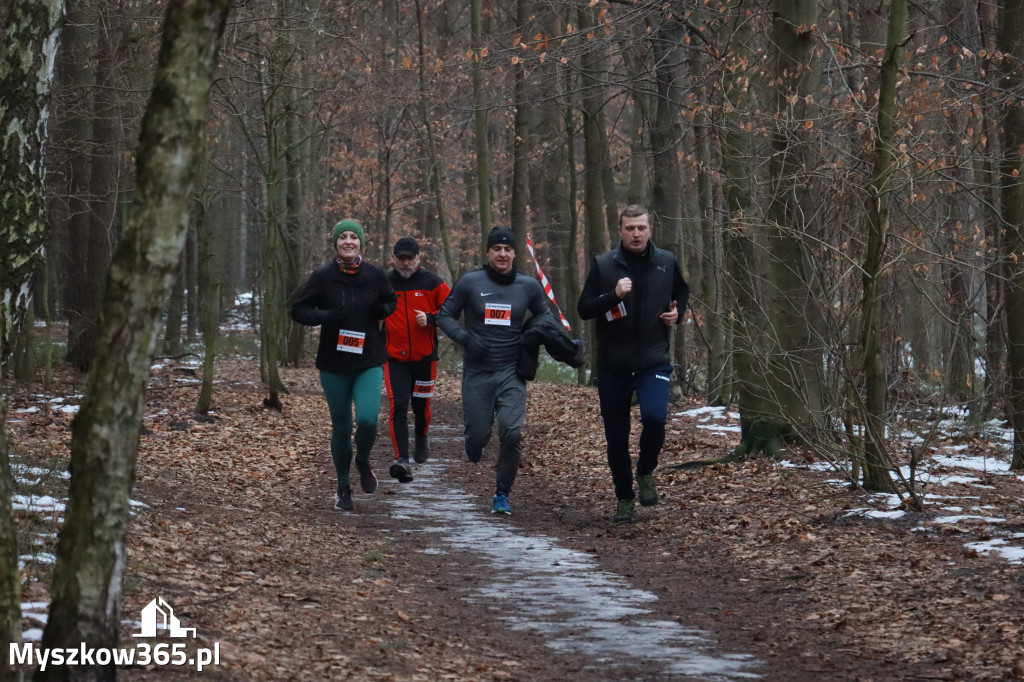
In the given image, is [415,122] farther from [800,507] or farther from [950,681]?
[950,681]

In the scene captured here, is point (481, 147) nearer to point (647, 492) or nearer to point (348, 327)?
point (348, 327)

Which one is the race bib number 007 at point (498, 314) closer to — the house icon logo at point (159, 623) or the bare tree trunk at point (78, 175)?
the house icon logo at point (159, 623)

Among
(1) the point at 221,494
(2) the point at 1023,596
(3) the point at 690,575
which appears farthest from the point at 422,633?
(1) the point at 221,494

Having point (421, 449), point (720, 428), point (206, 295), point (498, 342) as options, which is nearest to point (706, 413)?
point (720, 428)

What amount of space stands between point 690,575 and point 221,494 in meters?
4.83

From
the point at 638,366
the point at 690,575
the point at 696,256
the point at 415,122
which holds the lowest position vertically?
the point at 690,575

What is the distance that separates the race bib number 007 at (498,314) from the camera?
32.5 feet

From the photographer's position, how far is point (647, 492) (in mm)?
9570

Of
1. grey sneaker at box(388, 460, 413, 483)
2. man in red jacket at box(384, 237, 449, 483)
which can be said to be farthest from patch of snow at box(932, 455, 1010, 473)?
grey sneaker at box(388, 460, 413, 483)

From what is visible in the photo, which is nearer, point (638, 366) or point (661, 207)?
point (638, 366)

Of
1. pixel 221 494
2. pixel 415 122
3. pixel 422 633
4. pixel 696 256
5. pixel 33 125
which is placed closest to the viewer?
pixel 422 633

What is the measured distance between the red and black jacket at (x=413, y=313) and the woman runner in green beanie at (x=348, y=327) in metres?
1.71

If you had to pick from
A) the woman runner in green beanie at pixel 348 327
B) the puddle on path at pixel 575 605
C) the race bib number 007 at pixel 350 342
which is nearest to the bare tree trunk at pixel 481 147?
the woman runner in green beanie at pixel 348 327

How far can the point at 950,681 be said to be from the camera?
4.94m
